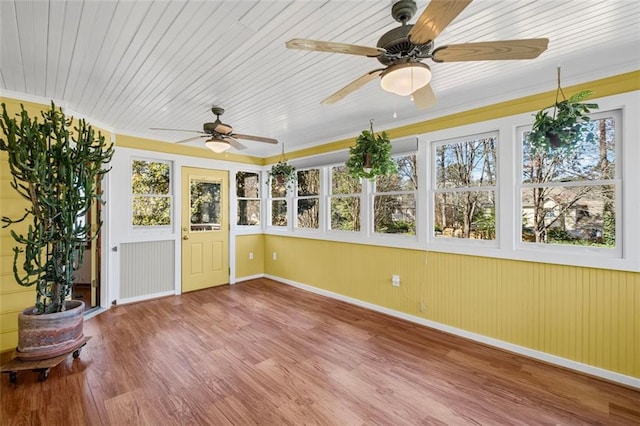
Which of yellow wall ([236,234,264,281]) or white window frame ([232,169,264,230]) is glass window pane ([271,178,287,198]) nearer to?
white window frame ([232,169,264,230])

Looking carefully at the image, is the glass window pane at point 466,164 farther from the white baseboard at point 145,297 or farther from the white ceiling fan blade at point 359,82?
the white baseboard at point 145,297

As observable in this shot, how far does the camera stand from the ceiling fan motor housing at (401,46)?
148 cm

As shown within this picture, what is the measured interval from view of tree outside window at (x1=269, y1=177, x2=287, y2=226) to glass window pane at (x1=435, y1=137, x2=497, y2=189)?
297cm

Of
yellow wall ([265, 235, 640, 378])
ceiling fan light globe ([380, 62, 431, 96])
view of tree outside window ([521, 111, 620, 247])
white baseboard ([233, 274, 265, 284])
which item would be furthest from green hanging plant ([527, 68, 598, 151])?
white baseboard ([233, 274, 265, 284])

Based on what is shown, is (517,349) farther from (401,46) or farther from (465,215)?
(401,46)

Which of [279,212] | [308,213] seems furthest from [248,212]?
[308,213]

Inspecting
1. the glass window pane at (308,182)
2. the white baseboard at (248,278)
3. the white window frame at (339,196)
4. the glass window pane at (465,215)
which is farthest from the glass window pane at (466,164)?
the white baseboard at (248,278)

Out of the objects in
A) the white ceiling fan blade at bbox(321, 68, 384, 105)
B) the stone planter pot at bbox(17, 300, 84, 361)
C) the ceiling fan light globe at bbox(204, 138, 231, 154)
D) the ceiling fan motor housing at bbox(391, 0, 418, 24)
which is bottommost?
the stone planter pot at bbox(17, 300, 84, 361)

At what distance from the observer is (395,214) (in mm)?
3812

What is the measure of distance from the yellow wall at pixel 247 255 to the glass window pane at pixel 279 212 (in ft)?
1.53

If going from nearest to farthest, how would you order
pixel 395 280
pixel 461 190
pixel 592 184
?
pixel 592 184, pixel 461 190, pixel 395 280

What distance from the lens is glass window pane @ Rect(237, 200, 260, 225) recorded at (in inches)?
221

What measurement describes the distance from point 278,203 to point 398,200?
2712mm

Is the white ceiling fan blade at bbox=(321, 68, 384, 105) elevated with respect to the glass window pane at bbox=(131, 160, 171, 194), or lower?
elevated
